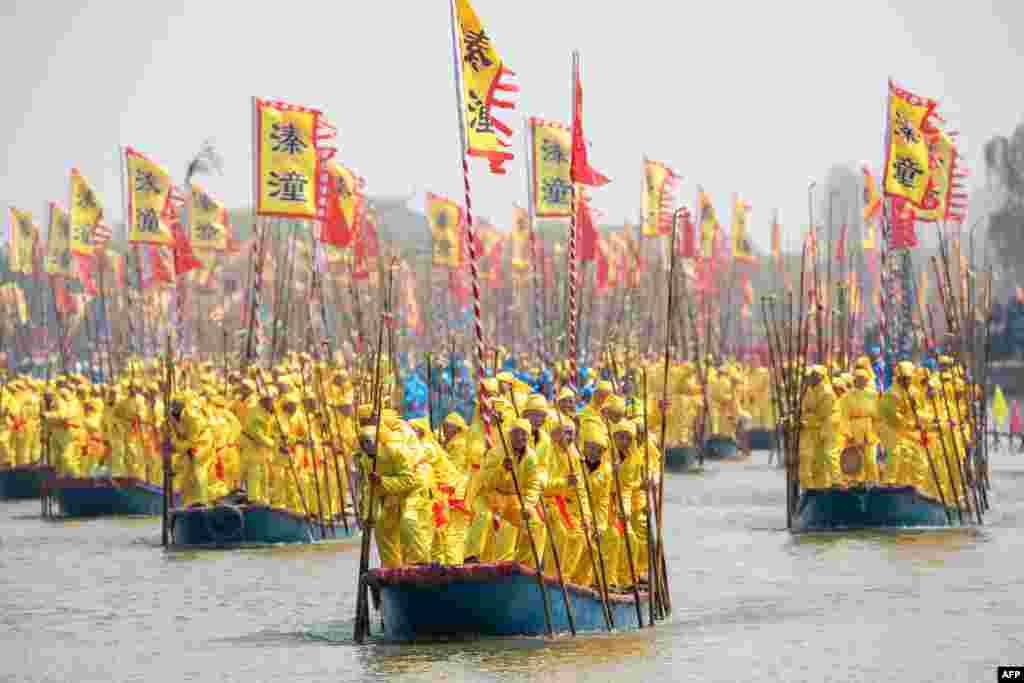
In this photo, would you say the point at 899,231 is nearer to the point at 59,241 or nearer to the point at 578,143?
the point at 578,143

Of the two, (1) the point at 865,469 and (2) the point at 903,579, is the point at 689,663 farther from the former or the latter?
(1) the point at 865,469

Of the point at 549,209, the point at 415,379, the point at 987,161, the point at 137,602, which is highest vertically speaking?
the point at 987,161

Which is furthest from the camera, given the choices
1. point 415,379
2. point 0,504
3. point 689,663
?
point 0,504

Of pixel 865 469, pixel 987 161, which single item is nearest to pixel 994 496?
pixel 865 469

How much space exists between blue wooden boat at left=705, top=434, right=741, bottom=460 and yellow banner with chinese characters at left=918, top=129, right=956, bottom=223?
15.2m

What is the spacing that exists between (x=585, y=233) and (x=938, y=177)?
746 cm

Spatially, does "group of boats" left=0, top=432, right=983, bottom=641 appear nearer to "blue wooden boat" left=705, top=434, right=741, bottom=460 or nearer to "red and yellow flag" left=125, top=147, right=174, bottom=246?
"blue wooden boat" left=705, top=434, right=741, bottom=460

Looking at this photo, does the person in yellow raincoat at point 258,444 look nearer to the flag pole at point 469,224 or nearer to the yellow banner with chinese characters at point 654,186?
the flag pole at point 469,224

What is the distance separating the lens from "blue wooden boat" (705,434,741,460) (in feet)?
186

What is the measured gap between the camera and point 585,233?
39.0 m

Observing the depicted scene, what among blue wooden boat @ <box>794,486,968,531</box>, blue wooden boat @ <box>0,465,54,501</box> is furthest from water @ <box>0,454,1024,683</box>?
blue wooden boat @ <box>0,465,54,501</box>

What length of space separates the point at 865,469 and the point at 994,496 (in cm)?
697

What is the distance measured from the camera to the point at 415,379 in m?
41.1

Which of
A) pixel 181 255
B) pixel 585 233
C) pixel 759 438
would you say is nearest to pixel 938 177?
pixel 585 233
